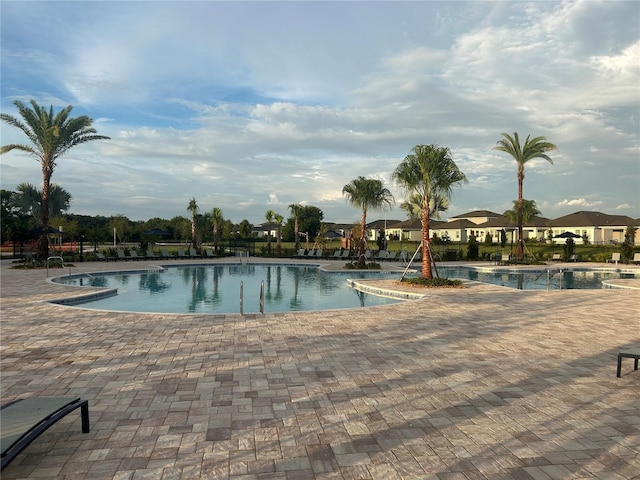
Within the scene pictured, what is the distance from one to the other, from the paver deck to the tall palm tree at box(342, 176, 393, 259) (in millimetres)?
14664

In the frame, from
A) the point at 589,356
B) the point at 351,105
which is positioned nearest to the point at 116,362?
the point at 589,356

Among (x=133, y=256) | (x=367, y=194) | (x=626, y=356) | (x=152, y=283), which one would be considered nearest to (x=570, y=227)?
(x=367, y=194)

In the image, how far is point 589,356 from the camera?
688 centimetres

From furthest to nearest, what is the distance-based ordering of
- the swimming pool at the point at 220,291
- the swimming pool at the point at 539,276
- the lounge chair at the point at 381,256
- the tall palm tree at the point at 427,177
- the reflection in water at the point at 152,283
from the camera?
the lounge chair at the point at 381,256
the swimming pool at the point at 539,276
the reflection in water at the point at 152,283
the tall palm tree at the point at 427,177
the swimming pool at the point at 220,291

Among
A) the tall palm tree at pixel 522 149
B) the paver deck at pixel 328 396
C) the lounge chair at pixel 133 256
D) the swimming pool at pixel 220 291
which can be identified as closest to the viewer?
the paver deck at pixel 328 396

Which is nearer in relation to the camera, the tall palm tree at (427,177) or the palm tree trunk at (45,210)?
the tall palm tree at (427,177)

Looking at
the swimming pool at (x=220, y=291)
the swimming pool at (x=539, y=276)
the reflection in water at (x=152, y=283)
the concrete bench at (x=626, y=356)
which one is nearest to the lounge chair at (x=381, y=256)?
the swimming pool at (x=539, y=276)

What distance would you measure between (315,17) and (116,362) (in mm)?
11324

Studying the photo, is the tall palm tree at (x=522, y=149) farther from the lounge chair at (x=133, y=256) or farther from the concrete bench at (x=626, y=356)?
the lounge chair at (x=133, y=256)

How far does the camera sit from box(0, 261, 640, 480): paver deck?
3.52 meters

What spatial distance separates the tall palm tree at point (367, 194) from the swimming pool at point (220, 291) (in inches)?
151

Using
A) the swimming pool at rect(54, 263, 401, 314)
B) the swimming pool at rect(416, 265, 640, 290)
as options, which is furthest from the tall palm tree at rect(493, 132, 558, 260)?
the swimming pool at rect(54, 263, 401, 314)

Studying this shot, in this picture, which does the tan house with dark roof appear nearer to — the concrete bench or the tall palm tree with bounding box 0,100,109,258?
the concrete bench

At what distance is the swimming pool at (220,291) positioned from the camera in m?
13.4
